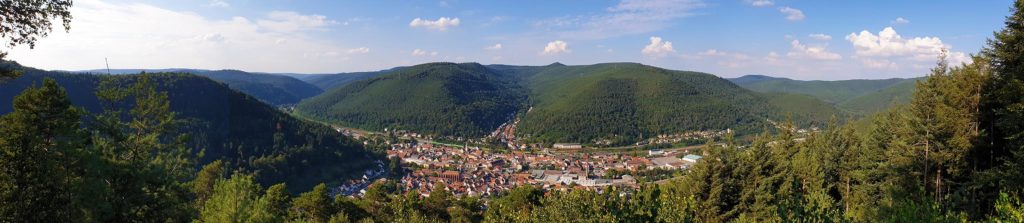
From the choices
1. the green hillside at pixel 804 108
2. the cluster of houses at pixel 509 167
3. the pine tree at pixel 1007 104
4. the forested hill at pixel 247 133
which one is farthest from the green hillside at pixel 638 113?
the pine tree at pixel 1007 104

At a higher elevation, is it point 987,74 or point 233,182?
point 987,74

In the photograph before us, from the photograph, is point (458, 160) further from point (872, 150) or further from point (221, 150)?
point (872, 150)

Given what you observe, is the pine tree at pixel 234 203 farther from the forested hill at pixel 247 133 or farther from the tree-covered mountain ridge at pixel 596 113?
the tree-covered mountain ridge at pixel 596 113

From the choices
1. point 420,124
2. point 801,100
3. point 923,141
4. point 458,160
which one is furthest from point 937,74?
point 801,100

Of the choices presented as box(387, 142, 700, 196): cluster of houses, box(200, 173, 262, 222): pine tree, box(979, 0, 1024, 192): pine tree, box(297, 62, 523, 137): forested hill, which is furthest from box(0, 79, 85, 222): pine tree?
box(297, 62, 523, 137): forested hill

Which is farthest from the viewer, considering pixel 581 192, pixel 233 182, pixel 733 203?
pixel 733 203

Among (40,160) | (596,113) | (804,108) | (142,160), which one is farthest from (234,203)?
(804,108)

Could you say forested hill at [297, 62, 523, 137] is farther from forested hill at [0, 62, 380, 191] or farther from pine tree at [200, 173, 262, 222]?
pine tree at [200, 173, 262, 222]

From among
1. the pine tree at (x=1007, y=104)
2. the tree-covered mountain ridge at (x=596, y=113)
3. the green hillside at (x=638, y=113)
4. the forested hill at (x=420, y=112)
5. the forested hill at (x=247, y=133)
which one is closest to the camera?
the pine tree at (x=1007, y=104)
